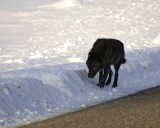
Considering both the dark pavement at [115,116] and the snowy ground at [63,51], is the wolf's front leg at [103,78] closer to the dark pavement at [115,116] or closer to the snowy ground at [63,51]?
the snowy ground at [63,51]

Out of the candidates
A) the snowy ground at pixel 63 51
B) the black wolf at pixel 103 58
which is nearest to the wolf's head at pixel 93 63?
the black wolf at pixel 103 58

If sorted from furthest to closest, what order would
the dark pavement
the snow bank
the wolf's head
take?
the wolf's head < the snow bank < the dark pavement

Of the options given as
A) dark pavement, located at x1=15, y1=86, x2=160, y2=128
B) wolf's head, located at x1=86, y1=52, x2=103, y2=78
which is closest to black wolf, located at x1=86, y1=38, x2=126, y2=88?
wolf's head, located at x1=86, y1=52, x2=103, y2=78

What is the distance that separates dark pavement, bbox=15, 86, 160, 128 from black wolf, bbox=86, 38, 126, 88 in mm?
2758

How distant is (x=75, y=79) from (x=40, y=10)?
66.0 feet

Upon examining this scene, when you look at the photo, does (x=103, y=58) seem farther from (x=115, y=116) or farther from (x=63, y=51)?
(x=63, y=51)

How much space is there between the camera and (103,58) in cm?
1342

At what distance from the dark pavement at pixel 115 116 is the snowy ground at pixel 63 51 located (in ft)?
2.66

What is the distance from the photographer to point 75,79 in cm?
1265

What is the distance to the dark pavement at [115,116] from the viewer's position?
324 inches

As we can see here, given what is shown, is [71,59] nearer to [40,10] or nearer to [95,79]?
[95,79]

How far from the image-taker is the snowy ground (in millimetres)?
10664

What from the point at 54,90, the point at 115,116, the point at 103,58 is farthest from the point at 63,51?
the point at 115,116

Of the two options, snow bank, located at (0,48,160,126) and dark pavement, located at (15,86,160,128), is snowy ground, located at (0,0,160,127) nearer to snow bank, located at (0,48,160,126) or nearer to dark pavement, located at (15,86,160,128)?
snow bank, located at (0,48,160,126)
